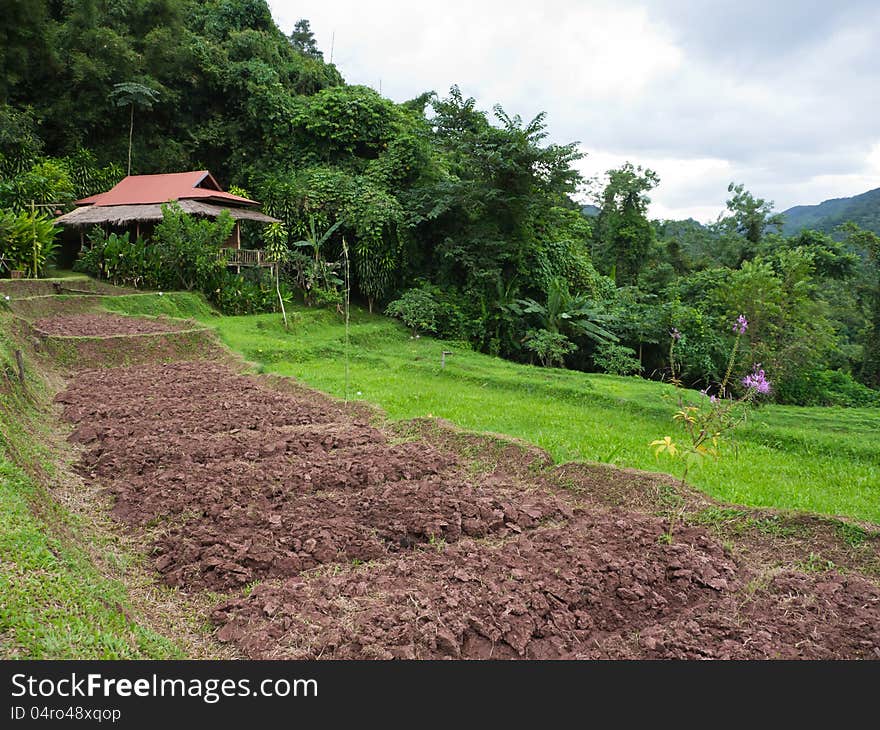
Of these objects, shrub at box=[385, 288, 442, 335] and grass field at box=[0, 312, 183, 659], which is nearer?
grass field at box=[0, 312, 183, 659]

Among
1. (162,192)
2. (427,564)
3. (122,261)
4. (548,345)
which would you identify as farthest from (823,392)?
(162,192)

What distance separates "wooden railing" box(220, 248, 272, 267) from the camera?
18791 mm

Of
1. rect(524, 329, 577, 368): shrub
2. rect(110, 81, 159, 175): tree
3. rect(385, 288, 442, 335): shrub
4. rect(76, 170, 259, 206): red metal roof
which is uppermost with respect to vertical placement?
rect(110, 81, 159, 175): tree

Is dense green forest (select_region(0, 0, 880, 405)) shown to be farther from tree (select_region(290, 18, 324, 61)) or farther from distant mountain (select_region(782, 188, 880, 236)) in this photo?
distant mountain (select_region(782, 188, 880, 236))


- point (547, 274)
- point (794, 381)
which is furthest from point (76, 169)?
point (794, 381)

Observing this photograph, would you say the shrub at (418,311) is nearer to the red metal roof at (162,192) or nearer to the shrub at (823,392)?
the red metal roof at (162,192)

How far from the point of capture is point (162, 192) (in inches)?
793

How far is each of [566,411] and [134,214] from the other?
14674 millimetres

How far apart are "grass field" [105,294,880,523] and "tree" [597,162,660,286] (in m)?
15.4

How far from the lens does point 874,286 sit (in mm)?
24469

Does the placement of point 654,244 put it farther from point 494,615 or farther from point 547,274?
point 494,615

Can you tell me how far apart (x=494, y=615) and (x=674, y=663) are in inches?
41.0

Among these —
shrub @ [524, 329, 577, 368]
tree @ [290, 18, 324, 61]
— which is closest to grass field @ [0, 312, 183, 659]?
shrub @ [524, 329, 577, 368]

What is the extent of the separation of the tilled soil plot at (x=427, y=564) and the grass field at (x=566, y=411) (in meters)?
1.48
